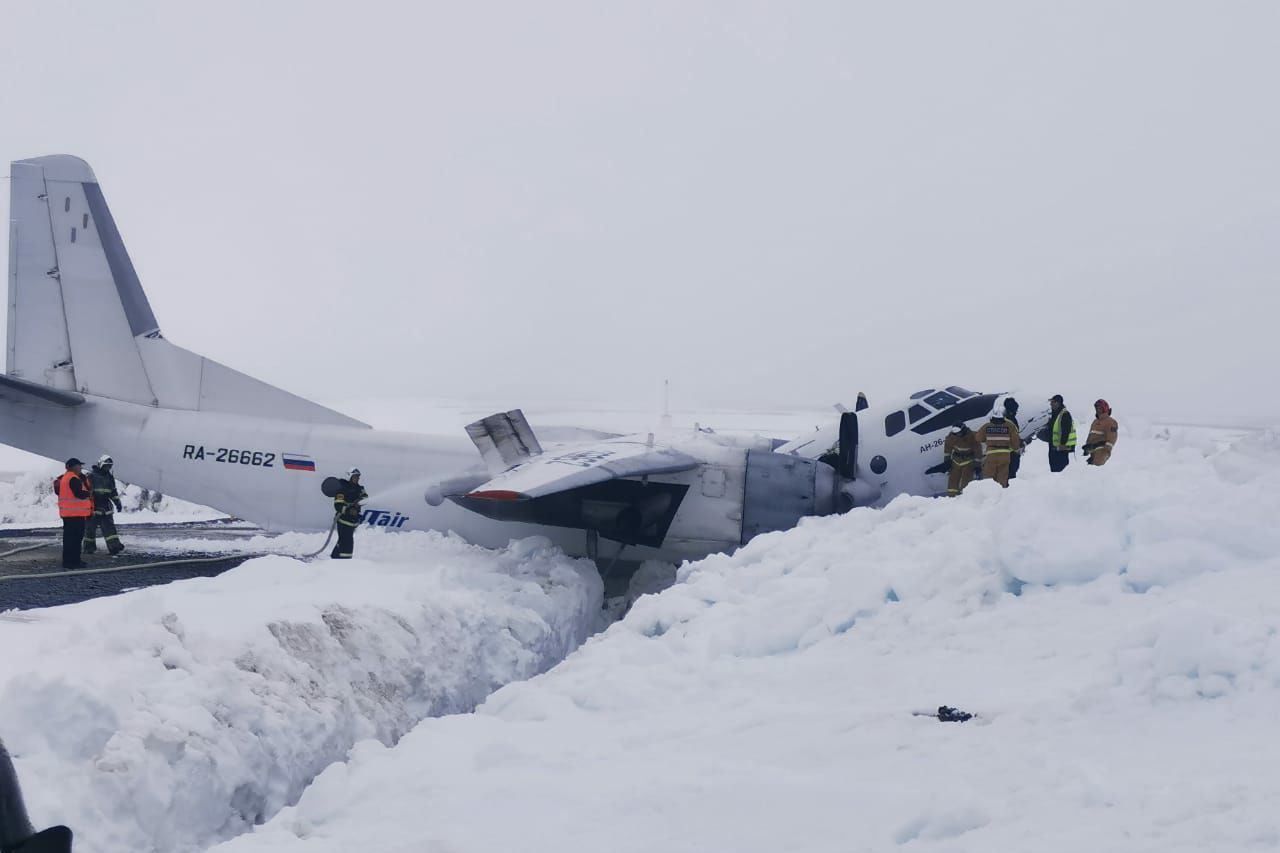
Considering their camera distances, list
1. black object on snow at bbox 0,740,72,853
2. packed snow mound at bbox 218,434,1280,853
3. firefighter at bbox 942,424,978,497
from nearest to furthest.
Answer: black object on snow at bbox 0,740,72,853, packed snow mound at bbox 218,434,1280,853, firefighter at bbox 942,424,978,497

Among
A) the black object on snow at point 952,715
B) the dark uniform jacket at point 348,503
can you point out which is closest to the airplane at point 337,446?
the dark uniform jacket at point 348,503

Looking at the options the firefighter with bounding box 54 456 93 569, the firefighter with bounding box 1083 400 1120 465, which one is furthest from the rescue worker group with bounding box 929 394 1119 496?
the firefighter with bounding box 54 456 93 569

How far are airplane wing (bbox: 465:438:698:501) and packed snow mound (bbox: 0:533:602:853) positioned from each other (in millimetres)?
1431

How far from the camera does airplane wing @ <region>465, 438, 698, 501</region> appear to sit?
13039 mm

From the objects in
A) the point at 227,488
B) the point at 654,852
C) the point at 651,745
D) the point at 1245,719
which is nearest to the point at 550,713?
the point at 651,745

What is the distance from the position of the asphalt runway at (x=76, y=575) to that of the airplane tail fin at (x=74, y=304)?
315cm

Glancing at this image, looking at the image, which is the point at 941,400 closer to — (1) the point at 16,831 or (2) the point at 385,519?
(2) the point at 385,519

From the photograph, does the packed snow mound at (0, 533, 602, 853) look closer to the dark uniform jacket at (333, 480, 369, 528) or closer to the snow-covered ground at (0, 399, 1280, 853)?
the snow-covered ground at (0, 399, 1280, 853)

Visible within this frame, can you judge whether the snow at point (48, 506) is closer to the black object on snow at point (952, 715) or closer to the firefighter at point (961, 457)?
the firefighter at point (961, 457)

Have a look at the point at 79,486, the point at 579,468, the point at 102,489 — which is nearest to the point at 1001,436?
the point at 579,468

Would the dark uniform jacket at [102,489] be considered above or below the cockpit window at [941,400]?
below

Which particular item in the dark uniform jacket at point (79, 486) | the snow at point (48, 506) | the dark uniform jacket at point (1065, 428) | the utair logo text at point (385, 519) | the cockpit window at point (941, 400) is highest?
the cockpit window at point (941, 400)

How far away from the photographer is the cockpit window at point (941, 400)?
51.7 ft

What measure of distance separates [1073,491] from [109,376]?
58.7ft
